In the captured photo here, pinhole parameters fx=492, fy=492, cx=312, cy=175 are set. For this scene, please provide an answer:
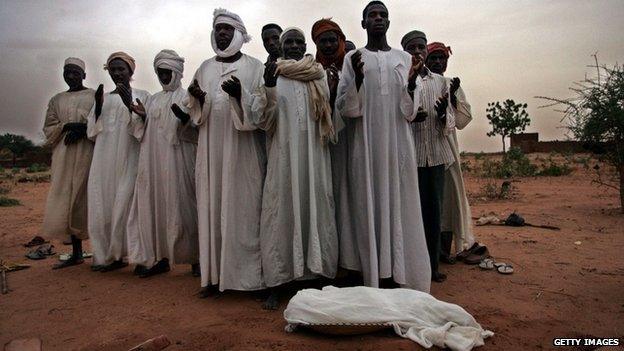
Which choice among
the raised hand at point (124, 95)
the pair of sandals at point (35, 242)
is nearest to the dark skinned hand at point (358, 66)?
the raised hand at point (124, 95)

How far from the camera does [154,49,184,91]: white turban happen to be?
5203 millimetres

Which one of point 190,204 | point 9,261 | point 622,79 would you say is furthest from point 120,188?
point 622,79

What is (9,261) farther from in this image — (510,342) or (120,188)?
(510,342)

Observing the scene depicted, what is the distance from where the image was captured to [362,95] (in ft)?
13.8

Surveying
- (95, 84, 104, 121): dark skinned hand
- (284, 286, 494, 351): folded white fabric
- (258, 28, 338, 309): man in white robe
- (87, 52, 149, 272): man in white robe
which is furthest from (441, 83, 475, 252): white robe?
(95, 84, 104, 121): dark skinned hand

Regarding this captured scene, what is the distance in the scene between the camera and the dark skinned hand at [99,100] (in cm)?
560

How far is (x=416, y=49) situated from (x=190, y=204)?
2.87 m

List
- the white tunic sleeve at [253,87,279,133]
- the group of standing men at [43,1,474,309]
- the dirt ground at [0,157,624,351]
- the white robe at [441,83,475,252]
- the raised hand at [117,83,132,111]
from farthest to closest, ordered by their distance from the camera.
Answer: the white robe at [441,83,475,252]
the raised hand at [117,83,132,111]
the group of standing men at [43,1,474,309]
the white tunic sleeve at [253,87,279,133]
the dirt ground at [0,157,624,351]

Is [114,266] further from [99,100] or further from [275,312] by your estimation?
[275,312]

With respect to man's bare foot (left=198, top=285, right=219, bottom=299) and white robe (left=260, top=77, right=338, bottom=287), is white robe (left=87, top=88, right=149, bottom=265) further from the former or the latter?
white robe (left=260, top=77, right=338, bottom=287)

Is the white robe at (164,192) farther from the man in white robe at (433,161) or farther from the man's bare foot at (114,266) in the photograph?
the man in white robe at (433,161)

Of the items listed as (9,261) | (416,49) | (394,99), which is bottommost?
(9,261)

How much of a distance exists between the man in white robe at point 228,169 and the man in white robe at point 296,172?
0.59 ft

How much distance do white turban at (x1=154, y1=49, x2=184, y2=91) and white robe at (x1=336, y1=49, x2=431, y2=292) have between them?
197cm
